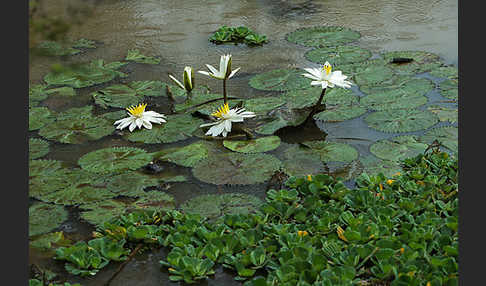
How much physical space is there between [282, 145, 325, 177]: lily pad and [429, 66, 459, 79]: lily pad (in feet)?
4.91

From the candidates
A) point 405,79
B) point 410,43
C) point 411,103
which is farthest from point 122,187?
point 410,43

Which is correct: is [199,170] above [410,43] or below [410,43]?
below

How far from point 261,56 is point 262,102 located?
3.78 ft

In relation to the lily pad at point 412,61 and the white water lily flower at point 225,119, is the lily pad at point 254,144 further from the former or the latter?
the lily pad at point 412,61

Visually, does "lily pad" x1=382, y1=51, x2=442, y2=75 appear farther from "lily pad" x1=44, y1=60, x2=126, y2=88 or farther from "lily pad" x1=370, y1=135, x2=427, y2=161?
"lily pad" x1=44, y1=60, x2=126, y2=88

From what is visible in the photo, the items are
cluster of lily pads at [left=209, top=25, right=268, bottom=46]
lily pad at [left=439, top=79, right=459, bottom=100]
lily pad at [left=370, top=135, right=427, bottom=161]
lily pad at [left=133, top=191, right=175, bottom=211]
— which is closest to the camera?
lily pad at [left=133, top=191, right=175, bottom=211]

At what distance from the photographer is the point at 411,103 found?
3822mm

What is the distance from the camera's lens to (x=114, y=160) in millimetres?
3410

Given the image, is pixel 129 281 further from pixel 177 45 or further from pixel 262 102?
pixel 177 45

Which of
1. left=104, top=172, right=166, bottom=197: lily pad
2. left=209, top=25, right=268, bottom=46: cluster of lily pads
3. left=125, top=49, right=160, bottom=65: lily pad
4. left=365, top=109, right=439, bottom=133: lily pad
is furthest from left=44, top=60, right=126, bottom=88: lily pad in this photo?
left=365, top=109, right=439, bottom=133: lily pad

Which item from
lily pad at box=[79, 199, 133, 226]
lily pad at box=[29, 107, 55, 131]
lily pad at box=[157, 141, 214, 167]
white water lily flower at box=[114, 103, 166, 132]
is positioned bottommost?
lily pad at box=[79, 199, 133, 226]

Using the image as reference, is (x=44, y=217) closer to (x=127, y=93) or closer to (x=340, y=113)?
(x=127, y=93)

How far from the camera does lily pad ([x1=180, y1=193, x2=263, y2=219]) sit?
2.81 meters

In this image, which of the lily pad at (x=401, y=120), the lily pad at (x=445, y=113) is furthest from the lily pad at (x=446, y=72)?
the lily pad at (x=401, y=120)
